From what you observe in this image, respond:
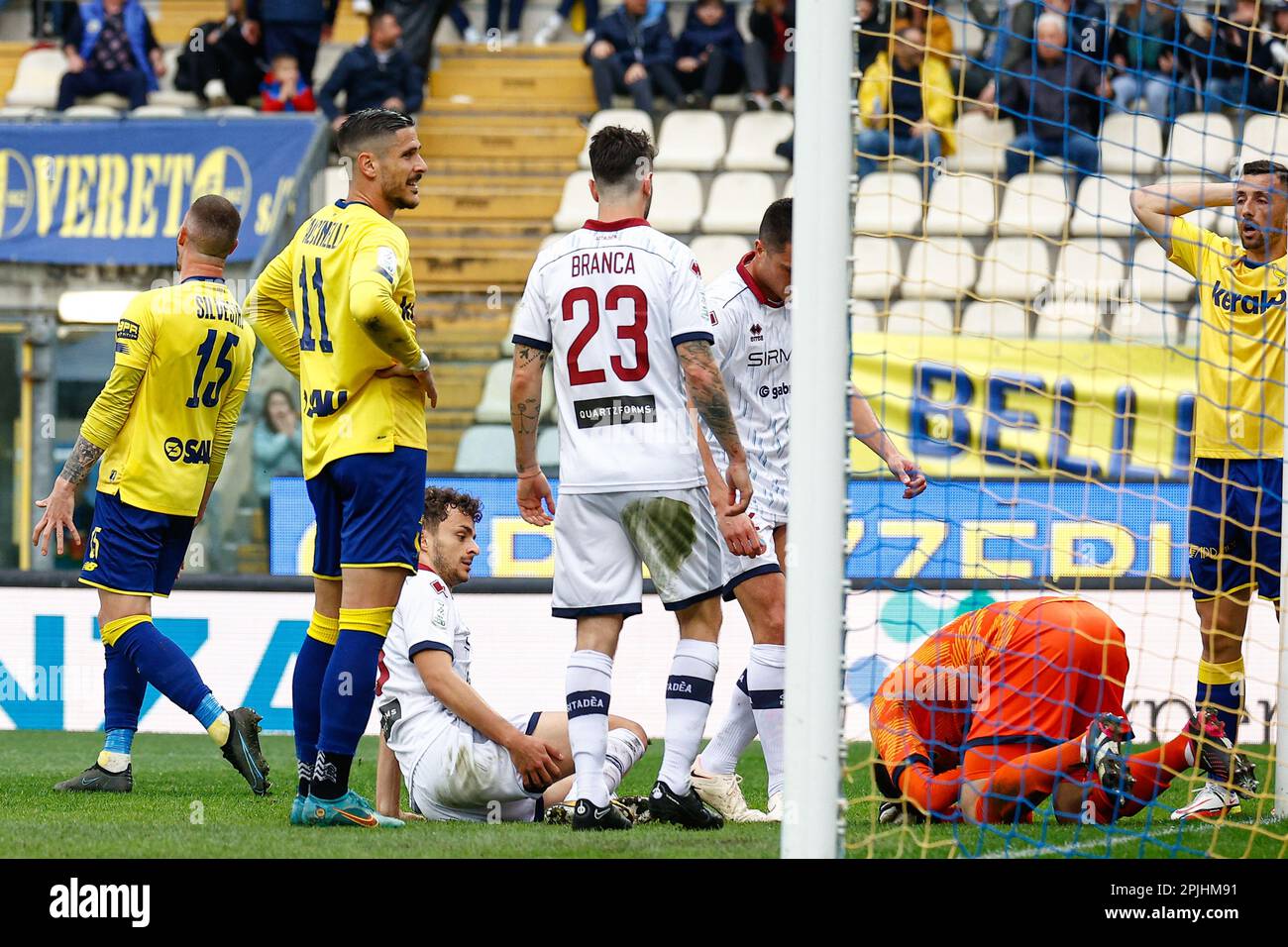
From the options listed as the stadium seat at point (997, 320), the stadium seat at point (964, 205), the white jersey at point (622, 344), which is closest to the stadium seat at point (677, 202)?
the stadium seat at point (964, 205)

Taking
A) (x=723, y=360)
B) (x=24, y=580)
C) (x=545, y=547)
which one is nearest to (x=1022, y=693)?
(x=723, y=360)

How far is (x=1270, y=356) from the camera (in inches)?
233

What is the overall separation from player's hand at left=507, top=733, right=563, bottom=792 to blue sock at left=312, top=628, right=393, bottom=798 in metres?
0.56

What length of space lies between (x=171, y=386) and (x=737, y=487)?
2.36 meters

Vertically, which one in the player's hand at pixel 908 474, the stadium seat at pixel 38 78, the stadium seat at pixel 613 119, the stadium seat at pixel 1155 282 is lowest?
the player's hand at pixel 908 474

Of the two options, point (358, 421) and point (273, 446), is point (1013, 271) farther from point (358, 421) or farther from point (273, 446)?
point (358, 421)

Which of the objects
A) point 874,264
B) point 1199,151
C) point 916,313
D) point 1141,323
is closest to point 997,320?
→ point 916,313

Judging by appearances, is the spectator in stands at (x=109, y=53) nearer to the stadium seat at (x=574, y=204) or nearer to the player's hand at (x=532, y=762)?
the stadium seat at (x=574, y=204)

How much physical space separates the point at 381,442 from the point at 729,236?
8.23 m

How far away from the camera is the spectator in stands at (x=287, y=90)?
1367cm

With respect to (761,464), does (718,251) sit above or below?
above

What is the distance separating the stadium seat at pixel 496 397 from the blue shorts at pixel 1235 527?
5240 mm

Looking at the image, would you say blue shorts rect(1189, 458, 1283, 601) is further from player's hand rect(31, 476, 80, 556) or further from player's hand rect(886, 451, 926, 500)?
player's hand rect(31, 476, 80, 556)

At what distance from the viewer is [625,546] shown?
4.92 metres
